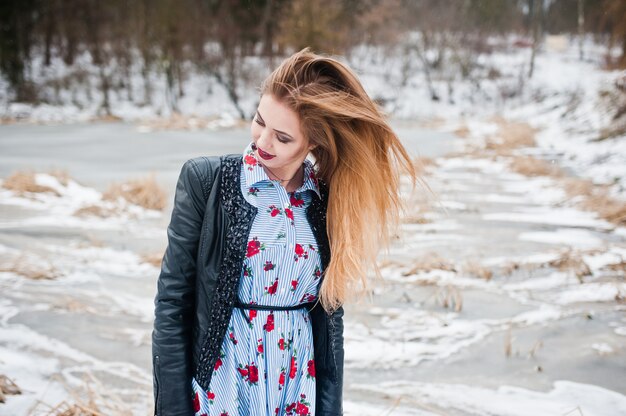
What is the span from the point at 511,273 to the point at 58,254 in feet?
13.7

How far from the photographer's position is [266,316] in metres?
1.61

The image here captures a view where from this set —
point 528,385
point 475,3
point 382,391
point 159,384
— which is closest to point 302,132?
point 159,384

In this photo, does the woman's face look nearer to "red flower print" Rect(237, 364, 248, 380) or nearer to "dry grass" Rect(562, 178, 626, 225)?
"red flower print" Rect(237, 364, 248, 380)

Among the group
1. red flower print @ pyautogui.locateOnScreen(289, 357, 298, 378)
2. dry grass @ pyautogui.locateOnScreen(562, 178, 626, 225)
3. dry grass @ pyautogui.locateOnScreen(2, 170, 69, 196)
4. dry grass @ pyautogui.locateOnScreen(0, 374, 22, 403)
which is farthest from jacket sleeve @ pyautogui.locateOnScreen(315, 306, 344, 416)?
dry grass @ pyautogui.locateOnScreen(2, 170, 69, 196)

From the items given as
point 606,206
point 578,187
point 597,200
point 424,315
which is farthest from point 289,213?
point 578,187

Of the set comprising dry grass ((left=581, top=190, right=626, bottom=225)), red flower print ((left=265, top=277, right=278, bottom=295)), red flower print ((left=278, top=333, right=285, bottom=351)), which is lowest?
dry grass ((left=581, top=190, right=626, bottom=225))

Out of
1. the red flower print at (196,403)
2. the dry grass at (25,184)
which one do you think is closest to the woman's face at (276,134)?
the red flower print at (196,403)

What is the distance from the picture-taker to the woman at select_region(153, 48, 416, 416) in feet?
5.01

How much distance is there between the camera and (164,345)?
1.52 m

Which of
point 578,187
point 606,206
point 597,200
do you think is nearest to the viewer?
point 606,206

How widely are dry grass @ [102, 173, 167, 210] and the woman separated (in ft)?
17.5

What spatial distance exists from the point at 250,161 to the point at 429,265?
3.56m

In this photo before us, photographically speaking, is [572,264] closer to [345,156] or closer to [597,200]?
[597,200]

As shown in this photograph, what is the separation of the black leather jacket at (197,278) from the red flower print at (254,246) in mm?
31
